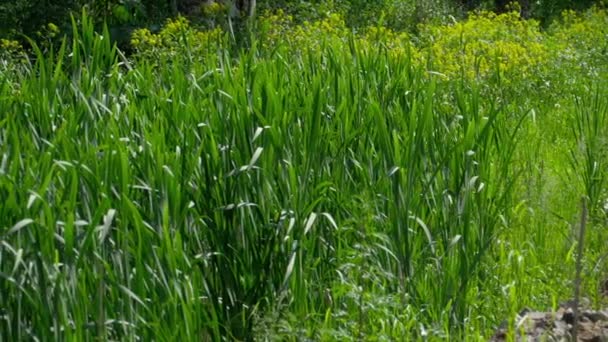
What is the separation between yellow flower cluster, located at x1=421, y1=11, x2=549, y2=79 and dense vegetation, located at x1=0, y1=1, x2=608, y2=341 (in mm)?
2098

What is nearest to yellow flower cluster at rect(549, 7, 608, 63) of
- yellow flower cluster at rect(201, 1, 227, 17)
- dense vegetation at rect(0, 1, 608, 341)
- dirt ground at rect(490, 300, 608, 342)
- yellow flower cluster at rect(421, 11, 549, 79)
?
yellow flower cluster at rect(421, 11, 549, 79)

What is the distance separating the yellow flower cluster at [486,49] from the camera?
26.8 feet

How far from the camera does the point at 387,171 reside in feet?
14.4

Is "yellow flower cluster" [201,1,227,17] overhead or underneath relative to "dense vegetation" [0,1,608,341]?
underneath

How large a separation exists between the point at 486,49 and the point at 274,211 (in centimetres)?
542

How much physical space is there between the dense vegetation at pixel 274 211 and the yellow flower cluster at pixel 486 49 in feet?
6.88

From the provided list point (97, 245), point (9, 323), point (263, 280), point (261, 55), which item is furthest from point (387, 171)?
point (261, 55)

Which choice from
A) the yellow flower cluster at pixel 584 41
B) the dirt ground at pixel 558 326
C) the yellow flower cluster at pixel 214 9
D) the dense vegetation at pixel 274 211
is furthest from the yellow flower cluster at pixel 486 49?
the dirt ground at pixel 558 326

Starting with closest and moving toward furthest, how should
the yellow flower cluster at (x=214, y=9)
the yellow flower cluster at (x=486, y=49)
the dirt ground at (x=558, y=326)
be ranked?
the dirt ground at (x=558, y=326) < the yellow flower cluster at (x=486, y=49) < the yellow flower cluster at (x=214, y=9)

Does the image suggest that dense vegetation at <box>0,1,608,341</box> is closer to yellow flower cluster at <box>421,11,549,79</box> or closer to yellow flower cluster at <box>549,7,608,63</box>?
yellow flower cluster at <box>421,11,549,79</box>

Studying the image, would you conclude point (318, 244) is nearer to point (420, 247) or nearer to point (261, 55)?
point (420, 247)

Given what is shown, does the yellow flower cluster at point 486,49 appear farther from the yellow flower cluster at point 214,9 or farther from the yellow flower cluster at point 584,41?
the yellow flower cluster at point 214,9

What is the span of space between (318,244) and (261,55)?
8.03 ft

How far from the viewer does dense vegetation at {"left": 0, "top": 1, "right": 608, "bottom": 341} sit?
3412 millimetres
